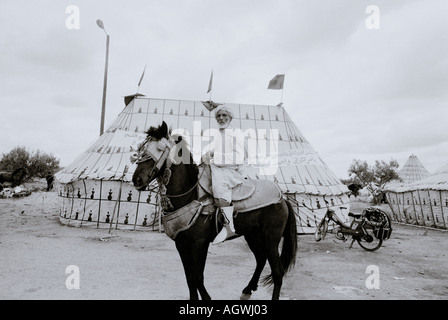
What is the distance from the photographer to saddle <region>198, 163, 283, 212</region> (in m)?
3.67

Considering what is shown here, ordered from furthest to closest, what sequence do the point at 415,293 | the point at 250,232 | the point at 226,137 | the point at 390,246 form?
the point at 390,246 < the point at 415,293 < the point at 250,232 < the point at 226,137

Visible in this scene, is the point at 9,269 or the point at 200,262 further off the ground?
the point at 200,262

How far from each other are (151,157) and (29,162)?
102 feet

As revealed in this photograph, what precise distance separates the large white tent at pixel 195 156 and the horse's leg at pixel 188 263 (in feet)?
23.4

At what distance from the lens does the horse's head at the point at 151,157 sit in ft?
10.3

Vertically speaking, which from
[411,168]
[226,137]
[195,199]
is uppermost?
[411,168]

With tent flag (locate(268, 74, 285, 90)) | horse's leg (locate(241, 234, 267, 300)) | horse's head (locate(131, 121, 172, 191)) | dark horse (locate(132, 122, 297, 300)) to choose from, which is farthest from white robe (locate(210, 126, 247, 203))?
tent flag (locate(268, 74, 285, 90))

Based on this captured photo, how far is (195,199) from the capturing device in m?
3.51

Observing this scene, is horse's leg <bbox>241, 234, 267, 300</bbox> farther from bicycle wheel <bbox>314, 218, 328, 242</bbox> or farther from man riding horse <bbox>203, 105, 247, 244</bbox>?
bicycle wheel <bbox>314, 218, 328, 242</bbox>

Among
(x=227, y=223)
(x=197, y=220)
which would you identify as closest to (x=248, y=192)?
(x=227, y=223)

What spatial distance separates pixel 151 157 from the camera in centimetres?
321

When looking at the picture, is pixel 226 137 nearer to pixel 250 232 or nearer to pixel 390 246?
pixel 250 232

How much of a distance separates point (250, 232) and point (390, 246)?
7521mm
